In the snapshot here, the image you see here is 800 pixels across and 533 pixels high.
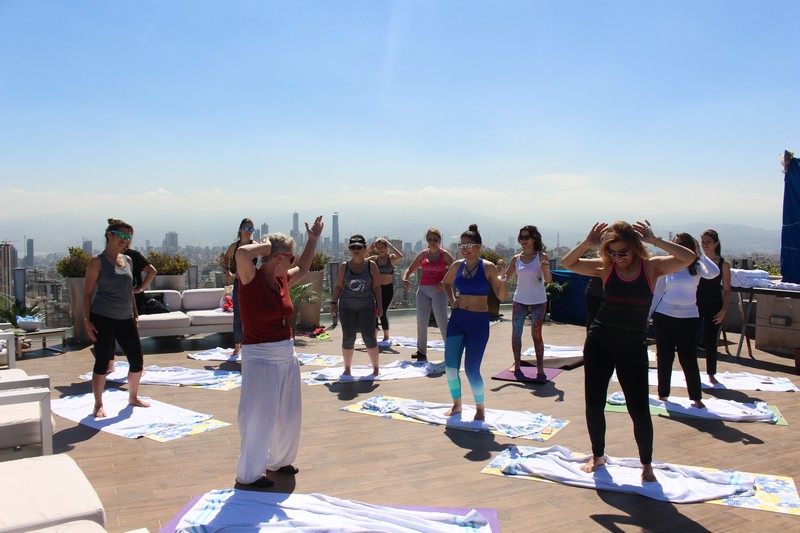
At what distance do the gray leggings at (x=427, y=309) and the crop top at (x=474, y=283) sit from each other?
9.04ft

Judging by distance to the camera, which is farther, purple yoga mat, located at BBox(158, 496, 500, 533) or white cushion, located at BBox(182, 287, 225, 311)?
white cushion, located at BBox(182, 287, 225, 311)

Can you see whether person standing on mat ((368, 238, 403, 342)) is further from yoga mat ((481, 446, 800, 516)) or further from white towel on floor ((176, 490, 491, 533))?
white towel on floor ((176, 490, 491, 533))

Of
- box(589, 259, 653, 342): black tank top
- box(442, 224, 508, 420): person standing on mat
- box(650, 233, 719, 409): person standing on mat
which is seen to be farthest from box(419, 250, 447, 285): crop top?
box(589, 259, 653, 342): black tank top

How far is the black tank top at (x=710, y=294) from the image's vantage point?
703 cm

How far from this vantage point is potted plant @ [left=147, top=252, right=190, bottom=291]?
449 inches

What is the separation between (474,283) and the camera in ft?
18.1

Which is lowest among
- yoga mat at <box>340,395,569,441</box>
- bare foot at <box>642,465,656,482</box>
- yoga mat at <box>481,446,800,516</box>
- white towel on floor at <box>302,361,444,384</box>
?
white towel on floor at <box>302,361,444,384</box>

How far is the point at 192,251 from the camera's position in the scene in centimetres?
1471

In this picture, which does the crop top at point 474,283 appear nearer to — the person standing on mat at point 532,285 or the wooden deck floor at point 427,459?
the wooden deck floor at point 427,459

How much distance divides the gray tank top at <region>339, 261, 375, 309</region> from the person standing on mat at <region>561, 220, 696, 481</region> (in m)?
3.83

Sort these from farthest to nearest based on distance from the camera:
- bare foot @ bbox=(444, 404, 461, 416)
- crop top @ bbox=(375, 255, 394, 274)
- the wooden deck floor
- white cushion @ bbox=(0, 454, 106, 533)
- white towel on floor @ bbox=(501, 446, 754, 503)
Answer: crop top @ bbox=(375, 255, 394, 274), bare foot @ bbox=(444, 404, 461, 416), white towel on floor @ bbox=(501, 446, 754, 503), the wooden deck floor, white cushion @ bbox=(0, 454, 106, 533)

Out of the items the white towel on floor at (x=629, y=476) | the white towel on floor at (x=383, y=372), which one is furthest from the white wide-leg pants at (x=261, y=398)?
the white towel on floor at (x=383, y=372)

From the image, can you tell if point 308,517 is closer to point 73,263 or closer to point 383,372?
point 383,372

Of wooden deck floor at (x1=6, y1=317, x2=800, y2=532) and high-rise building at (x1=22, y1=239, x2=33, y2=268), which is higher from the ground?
high-rise building at (x1=22, y1=239, x2=33, y2=268)
